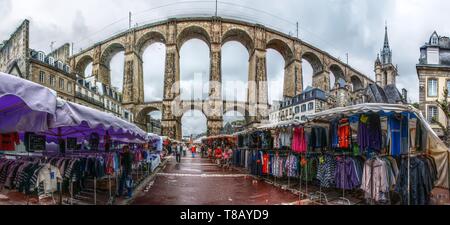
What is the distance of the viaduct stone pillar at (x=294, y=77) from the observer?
4406cm

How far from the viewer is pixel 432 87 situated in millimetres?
27312

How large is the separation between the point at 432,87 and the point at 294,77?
19803mm

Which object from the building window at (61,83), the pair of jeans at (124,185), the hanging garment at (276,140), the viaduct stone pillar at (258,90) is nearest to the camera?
the pair of jeans at (124,185)

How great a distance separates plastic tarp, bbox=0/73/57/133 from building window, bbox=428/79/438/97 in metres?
33.3

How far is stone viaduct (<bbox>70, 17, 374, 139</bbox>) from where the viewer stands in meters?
39.8

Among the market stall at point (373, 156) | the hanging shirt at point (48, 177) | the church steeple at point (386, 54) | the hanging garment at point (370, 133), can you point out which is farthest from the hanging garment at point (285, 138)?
the church steeple at point (386, 54)

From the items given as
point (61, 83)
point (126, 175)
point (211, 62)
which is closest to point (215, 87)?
point (211, 62)

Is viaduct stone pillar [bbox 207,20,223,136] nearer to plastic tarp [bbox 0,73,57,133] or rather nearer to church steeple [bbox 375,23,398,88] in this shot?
church steeple [bbox 375,23,398,88]

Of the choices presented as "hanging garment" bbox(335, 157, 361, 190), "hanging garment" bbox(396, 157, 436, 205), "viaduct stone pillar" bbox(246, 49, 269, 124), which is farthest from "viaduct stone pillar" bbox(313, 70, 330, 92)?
"hanging garment" bbox(396, 157, 436, 205)

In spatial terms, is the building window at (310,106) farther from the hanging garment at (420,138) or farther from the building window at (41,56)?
the building window at (41,56)

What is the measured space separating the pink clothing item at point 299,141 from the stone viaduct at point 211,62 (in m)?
30.5

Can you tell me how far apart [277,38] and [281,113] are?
14.3m
